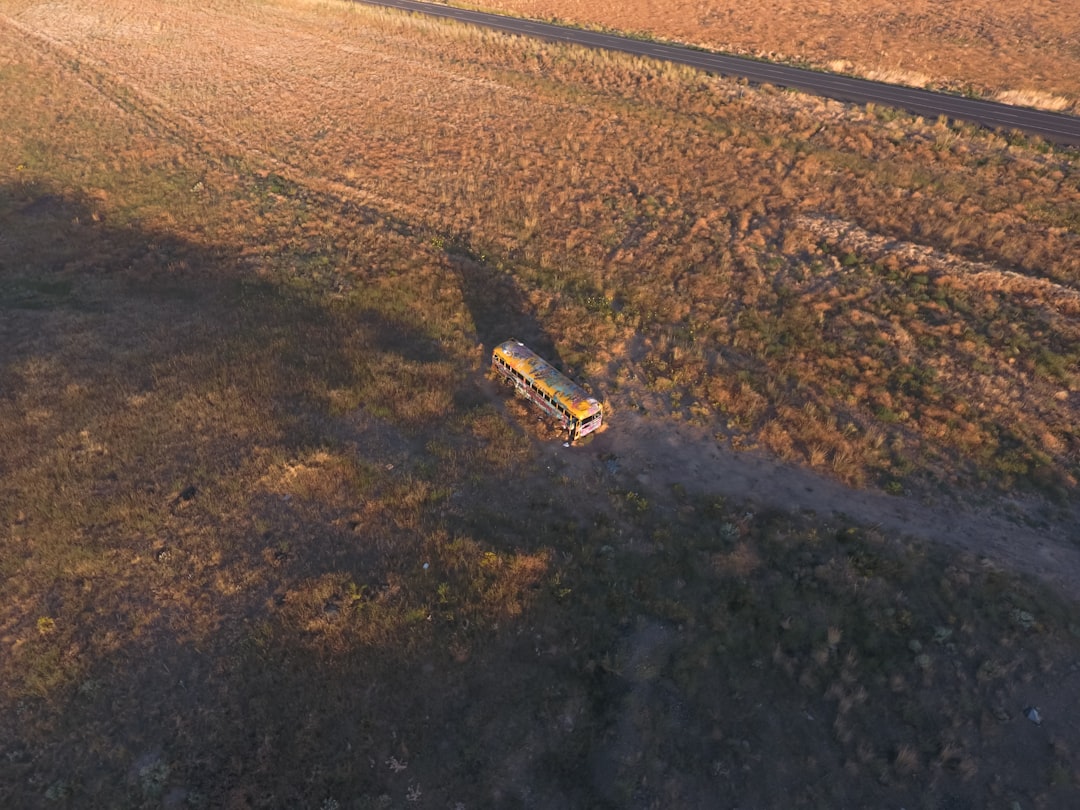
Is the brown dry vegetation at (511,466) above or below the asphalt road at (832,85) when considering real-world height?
below

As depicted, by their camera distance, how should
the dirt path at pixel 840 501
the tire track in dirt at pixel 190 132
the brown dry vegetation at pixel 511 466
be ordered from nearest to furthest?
the brown dry vegetation at pixel 511 466, the dirt path at pixel 840 501, the tire track in dirt at pixel 190 132

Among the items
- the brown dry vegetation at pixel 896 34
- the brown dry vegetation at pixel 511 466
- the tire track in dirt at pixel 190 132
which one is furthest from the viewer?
the brown dry vegetation at pixel 896 34

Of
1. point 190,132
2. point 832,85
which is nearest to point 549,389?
point 190,132

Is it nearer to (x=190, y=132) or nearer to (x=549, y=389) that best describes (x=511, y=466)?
(x=549, y=389)

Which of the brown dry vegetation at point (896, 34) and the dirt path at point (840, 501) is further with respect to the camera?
the brown dry vegetation at point (896, 34)

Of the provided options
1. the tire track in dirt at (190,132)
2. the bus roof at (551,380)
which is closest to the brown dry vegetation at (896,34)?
the tire track in dirt at (190,132)

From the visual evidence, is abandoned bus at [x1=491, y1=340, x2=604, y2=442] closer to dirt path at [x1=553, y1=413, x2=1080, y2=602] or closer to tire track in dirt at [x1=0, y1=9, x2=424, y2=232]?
dirt path at [x1=553, y1=413, x2=1080, y2=602]

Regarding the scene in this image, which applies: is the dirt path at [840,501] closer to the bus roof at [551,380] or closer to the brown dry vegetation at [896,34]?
the bus roof at [551,380]
